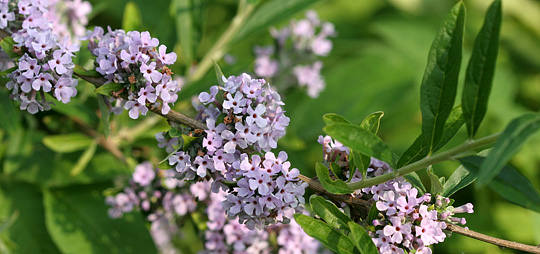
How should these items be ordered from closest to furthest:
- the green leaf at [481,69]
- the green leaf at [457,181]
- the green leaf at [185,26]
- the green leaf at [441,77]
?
the green leaf at [481,69] < the green leaf at [441,77] < the green leaf at [457,181] < the green leaf at [185,26]

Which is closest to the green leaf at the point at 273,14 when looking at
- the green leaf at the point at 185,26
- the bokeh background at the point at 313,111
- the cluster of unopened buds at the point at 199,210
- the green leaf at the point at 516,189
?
Answer: the bokeh background at the point at 313,111

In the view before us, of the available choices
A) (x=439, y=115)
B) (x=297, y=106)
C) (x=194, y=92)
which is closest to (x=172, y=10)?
(x=194, y=92)

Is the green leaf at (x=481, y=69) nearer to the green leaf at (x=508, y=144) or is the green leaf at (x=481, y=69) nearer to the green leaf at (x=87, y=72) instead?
the green leaf at (x=508, y=144)

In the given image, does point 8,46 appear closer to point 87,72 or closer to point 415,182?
point 87,72

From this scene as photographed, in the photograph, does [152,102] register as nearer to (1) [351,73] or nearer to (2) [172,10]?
(2) [172,10]

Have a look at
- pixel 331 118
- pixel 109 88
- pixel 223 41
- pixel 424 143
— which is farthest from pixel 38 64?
pixel 223 41

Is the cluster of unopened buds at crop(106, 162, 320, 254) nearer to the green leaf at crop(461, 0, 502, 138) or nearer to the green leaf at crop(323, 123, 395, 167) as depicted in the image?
the green leaf at crop(323, 123, 395, 167)
